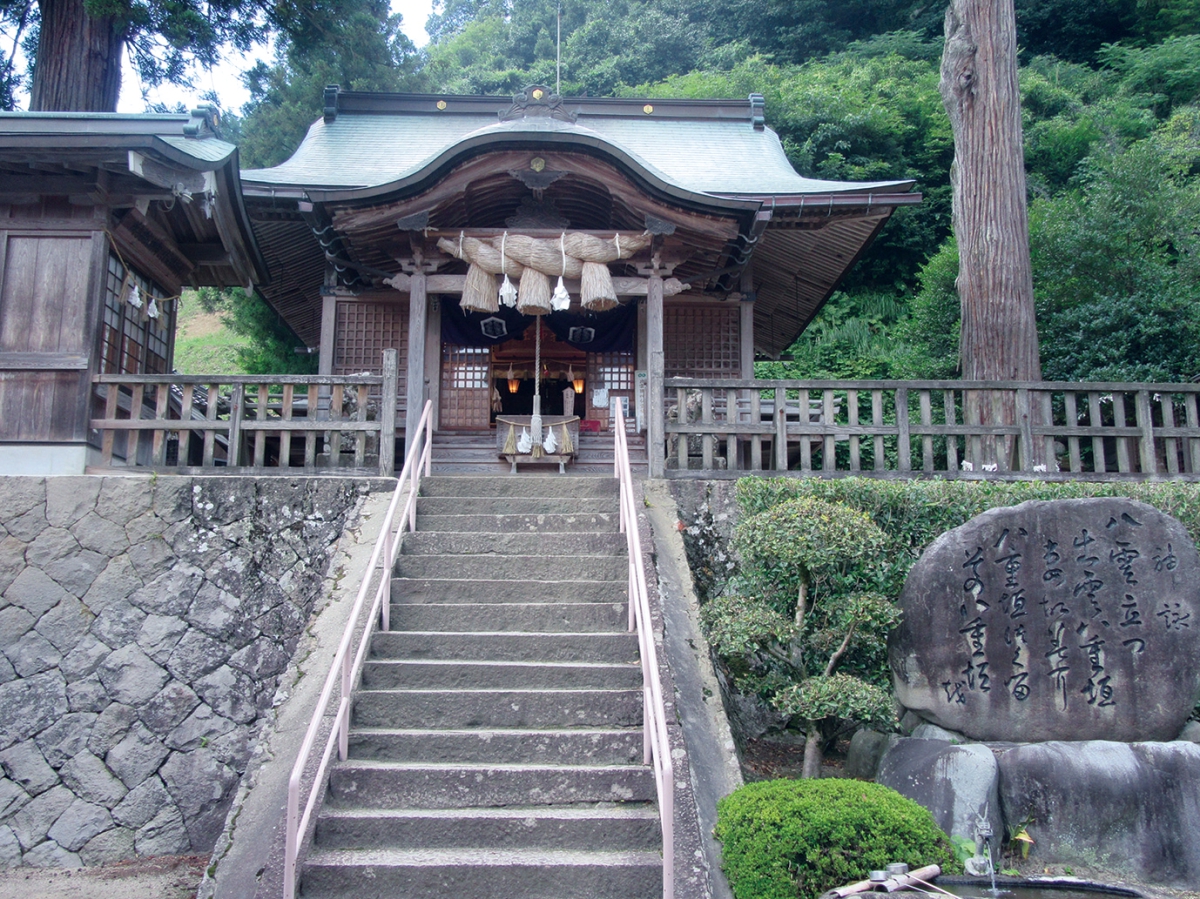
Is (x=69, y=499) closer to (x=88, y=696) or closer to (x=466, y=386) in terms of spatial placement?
(x=88, y=696)

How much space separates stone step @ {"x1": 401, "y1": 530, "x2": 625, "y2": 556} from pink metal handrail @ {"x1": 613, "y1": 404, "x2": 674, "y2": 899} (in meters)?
0.24

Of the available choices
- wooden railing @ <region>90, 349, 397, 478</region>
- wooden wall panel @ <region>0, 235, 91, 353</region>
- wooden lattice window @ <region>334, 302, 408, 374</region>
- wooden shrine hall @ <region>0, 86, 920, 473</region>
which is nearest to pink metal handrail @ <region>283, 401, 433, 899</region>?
wooden railing @ <region>90, 349, 397, 478</region>

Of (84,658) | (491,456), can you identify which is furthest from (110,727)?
(491,456)

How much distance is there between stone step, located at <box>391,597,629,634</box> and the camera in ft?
22.3

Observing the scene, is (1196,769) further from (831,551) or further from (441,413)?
(441,413)

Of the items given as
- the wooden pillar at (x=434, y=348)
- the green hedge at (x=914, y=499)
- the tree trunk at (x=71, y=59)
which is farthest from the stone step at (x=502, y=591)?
the tree trunk at (x=71, y=59)

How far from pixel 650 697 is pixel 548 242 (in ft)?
22.4

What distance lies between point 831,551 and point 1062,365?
30.7 ft

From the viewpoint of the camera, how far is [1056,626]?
675 cm

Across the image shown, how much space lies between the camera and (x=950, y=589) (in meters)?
6.73

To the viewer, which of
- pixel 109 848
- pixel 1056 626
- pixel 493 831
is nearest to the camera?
pixel 493 831

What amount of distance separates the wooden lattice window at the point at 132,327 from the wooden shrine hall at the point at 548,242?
2.00m

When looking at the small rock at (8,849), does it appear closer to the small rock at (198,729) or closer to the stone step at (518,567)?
the small rock at (198,729)

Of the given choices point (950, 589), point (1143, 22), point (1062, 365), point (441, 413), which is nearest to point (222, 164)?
point (441, 413)
